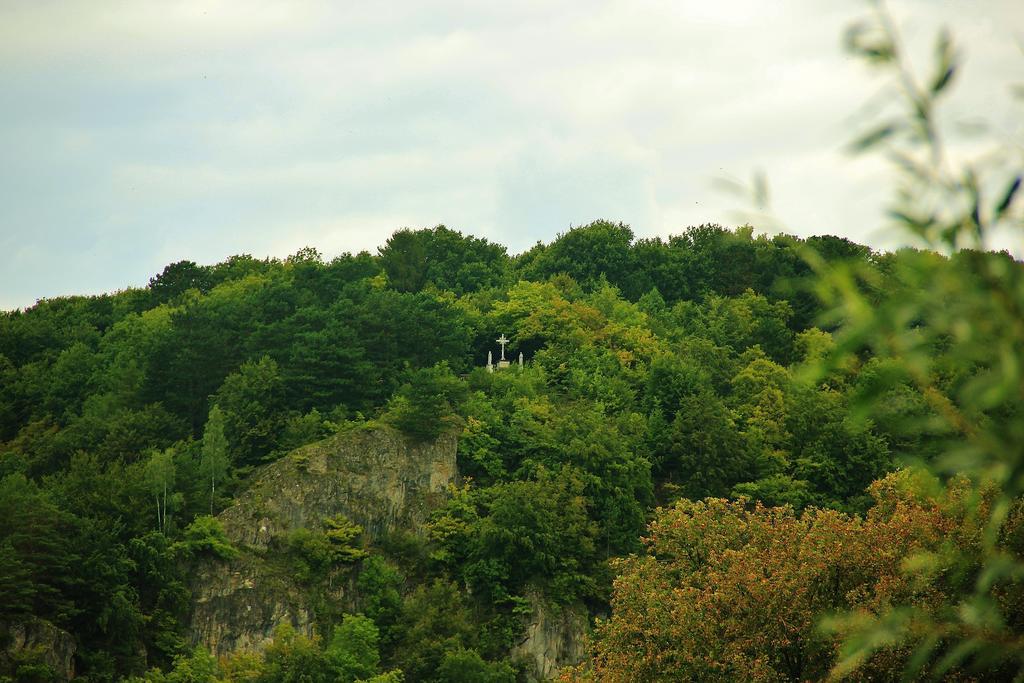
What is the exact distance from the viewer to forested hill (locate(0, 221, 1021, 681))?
34094 mm

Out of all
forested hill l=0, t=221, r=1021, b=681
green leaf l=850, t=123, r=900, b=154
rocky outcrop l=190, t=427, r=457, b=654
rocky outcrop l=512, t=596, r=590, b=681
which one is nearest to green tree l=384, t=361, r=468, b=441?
forested hill l=0, t=221, r=1021, b=681

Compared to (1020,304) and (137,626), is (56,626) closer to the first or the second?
Answer: (137,626)

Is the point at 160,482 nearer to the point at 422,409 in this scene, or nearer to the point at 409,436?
the point at 409,436

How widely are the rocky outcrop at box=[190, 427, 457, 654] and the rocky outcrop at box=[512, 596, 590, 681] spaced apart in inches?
234

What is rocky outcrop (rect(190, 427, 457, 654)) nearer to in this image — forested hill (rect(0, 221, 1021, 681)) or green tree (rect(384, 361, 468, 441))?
green tree (rect(384, 361, 468, 441))

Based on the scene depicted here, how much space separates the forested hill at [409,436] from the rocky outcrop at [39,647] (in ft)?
0.61

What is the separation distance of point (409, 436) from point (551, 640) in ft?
31.8

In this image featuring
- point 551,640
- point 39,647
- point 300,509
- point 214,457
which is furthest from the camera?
point 214,457

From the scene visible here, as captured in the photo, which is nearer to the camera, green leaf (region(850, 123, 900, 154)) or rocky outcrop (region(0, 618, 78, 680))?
green leaf (region(850, 123, 900, 154))

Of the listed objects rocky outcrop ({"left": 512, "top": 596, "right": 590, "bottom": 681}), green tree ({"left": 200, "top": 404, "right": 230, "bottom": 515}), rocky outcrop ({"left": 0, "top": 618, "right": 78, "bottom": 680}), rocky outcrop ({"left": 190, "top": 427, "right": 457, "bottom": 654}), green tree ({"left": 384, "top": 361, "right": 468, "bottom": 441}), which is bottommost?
rocky outcrop ({"left": 512, "top": 596, "right": 590, "bottom": 681})

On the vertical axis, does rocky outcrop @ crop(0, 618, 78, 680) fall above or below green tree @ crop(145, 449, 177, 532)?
below

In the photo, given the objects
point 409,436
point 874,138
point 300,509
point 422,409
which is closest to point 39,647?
point 300,509

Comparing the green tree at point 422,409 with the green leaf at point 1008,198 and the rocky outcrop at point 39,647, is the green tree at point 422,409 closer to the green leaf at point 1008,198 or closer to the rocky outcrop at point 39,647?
the rocky outcrop at point 39,647

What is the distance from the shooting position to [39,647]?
31.0 meters
